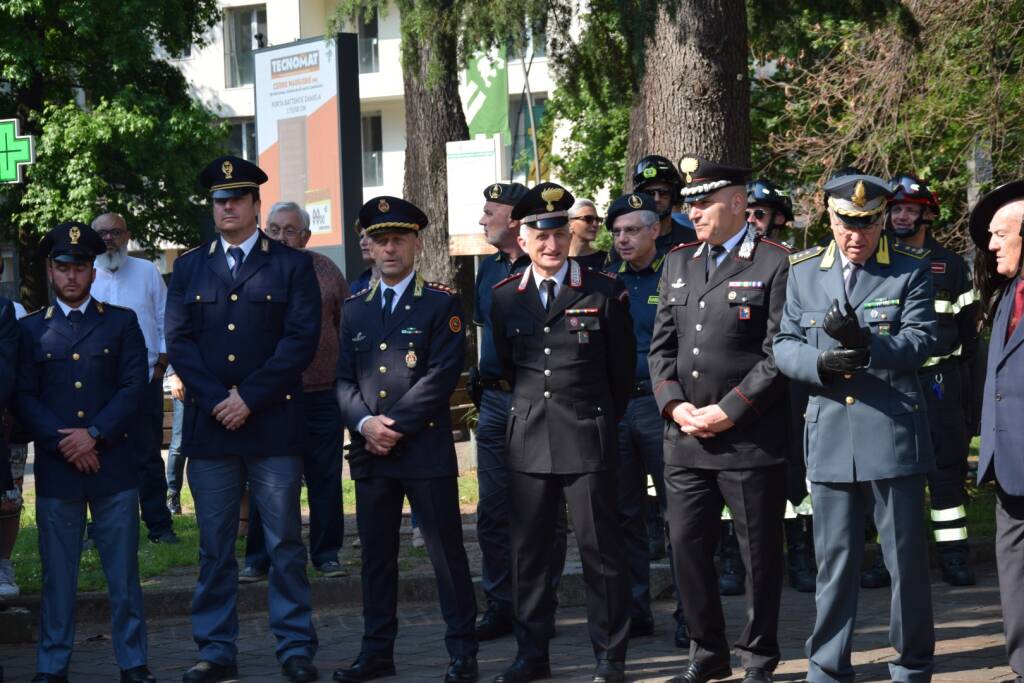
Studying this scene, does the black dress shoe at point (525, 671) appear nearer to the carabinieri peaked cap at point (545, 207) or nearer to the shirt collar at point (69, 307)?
the carabinieri peaked cap at point (545, 207)

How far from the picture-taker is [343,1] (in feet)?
38.9

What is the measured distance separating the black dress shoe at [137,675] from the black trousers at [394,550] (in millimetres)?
1012

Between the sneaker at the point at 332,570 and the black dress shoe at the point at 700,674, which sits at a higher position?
the sneaker at the point at 332,570

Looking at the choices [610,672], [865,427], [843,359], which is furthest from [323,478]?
[843,359]

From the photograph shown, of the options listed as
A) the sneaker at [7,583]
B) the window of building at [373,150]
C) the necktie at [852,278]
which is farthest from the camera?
the window of building at [373,150]

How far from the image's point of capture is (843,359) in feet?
19.5

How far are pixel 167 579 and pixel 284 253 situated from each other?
2.63 metres

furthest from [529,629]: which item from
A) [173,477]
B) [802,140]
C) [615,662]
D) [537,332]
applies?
[802,140]

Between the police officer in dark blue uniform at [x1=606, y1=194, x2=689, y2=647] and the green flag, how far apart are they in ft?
30.8

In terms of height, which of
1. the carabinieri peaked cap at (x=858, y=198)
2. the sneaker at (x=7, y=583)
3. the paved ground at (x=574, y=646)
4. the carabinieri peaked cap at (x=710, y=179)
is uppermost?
the carabinieri peaked cap at (x=710, y=179)

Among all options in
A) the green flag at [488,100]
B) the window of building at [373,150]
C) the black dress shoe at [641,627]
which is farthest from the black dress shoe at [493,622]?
the window of building at [373,150]

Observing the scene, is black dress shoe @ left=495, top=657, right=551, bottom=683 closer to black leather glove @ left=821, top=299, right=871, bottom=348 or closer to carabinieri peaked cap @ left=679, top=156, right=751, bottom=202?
black leather glove @ left=821, top=299, right=871, bottom=348

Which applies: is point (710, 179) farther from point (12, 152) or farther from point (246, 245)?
point (12, 152)

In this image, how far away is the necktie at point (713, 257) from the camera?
21.9 feet
